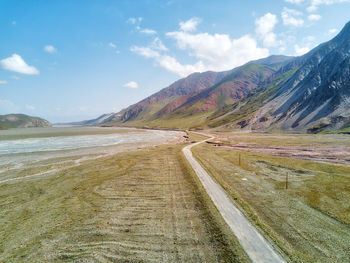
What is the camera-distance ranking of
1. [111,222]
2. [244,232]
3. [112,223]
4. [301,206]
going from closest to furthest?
[244,232]
[112,223]
[111,222]
[301,206]

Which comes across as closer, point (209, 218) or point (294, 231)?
point (294, 231)

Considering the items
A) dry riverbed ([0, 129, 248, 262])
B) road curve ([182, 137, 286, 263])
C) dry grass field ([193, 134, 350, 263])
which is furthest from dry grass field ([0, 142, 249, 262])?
dry grass field ([193, 134, 350, 263])

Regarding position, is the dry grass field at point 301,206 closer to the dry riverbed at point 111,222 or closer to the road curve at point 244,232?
the road curve at point 244,232

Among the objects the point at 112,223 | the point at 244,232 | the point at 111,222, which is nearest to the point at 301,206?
the point at 244,232

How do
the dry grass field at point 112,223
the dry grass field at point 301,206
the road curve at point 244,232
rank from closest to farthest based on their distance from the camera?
the road curve at point 244,232
the dry grass field at point 112,223
the dry grass field at point 301,206

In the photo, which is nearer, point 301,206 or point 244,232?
point 244,232

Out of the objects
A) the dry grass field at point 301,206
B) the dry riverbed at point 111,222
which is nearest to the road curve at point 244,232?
the dry riverbed at point 111,222

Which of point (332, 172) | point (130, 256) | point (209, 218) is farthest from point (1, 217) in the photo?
point (332, 172)

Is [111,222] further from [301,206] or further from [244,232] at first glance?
[301,206]

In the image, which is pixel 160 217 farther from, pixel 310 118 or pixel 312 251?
pixel 310 118
